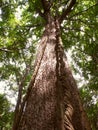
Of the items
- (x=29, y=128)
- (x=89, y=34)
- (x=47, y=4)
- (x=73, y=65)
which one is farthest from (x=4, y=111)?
(x=29, y=128)

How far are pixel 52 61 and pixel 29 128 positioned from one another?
1494 millimetres

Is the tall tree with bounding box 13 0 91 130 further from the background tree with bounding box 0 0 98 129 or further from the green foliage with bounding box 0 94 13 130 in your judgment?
the green foliage with bounding box 0 94 13 130

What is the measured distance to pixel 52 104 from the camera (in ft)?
7.95

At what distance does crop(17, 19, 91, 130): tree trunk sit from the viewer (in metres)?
2.08

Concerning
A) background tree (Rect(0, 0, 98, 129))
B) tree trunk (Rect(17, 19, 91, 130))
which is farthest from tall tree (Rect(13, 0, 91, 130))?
background tree (Rect(0, 0, 98, 129))

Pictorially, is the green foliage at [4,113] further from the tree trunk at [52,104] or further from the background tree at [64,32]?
the tree trunk at [52,104]

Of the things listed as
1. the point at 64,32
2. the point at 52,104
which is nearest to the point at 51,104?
the point at 52,104

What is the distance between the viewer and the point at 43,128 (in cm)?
210

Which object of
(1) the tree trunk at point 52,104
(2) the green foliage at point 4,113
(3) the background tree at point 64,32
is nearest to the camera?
(1) the tree trunk at point 52,104

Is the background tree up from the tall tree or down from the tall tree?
up

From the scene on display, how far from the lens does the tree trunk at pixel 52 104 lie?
Answer: 2.08m

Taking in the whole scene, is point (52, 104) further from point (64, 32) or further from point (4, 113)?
point (4, 113)

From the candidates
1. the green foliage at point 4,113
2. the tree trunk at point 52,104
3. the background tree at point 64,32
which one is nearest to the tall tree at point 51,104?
the tree trunk at point 52,104

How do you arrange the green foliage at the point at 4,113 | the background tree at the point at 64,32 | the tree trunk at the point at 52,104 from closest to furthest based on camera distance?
the tree trunk at the point at 52,104
the background tree at the point at 64,32
the green foliage at the point at 4,113
